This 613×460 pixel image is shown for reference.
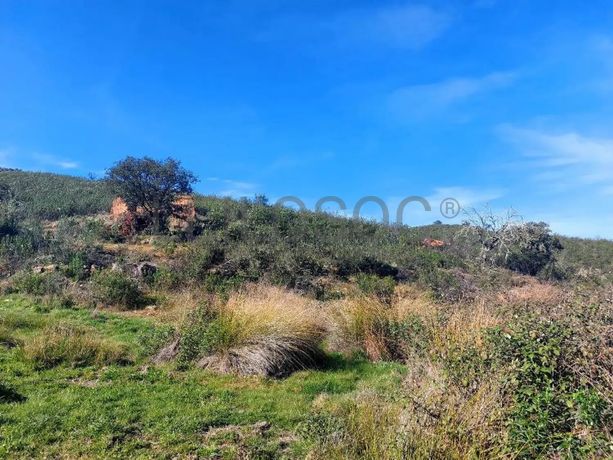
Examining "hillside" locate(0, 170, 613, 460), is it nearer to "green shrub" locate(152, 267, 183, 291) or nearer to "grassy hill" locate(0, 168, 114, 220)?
"green shrub" locate(152, 267, 183, 291)

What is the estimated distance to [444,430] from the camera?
9.92 ft

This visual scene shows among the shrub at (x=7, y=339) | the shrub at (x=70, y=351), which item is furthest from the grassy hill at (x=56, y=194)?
the shrub at (x=70, y=351)

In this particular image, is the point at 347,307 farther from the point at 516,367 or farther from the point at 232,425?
the point at 516,367

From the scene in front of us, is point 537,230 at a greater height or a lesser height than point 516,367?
greater

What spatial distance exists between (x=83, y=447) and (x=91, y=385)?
1824mm

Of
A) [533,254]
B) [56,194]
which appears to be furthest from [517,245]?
[56,194]

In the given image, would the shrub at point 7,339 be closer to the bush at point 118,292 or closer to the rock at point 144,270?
the bush at point 118,292

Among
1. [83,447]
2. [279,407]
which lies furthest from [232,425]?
[83,447]

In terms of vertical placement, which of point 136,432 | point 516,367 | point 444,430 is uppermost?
point 516,367

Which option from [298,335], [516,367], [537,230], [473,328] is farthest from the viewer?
[537,230]

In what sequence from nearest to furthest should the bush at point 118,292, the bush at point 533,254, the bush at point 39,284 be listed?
the bush at point 118,292
the bush at point 39,284
the bush at point 533,254

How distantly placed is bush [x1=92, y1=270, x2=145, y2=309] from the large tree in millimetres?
8769

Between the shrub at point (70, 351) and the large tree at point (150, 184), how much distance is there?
14.0m

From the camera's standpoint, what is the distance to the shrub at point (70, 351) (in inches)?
254
